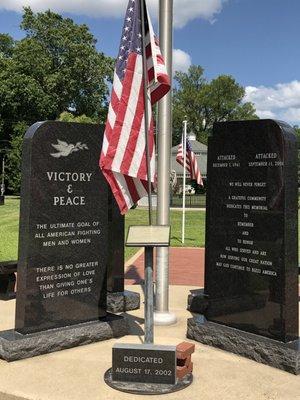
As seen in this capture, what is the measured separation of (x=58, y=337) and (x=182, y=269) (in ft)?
22.5

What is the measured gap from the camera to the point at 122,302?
801 cm

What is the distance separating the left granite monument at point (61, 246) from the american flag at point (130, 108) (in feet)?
3.07

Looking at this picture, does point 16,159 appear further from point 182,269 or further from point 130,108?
point 130,108

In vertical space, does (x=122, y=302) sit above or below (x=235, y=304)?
below

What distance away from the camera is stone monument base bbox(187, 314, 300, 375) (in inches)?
209

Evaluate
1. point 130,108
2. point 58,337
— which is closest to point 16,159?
point 58,337

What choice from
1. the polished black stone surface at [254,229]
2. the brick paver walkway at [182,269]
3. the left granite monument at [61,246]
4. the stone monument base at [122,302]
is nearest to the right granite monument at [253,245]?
the polished black stone surface at [254,229]

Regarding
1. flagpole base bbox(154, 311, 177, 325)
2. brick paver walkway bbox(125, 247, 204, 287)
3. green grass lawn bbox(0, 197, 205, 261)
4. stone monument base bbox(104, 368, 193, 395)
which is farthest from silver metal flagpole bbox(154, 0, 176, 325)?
green grass lawn bbox(0, 197, 205, 261)

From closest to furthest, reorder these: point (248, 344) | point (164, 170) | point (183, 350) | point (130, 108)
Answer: point (183, 350), point (130, 108), point (248, 344), point (164, 170)

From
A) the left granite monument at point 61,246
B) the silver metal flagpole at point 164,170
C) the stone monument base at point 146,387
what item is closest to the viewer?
the stone monument base at point 146,387

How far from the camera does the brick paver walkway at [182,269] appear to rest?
1101cm

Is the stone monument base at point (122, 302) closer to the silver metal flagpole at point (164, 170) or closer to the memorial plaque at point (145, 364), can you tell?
the silver metal flagpole at point (164, 170)

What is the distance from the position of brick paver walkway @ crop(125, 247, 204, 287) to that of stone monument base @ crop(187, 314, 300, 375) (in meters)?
4.24

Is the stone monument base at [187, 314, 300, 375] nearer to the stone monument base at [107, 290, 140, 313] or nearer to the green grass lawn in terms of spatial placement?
the stone monument base at [107, 290, 140, 313]
